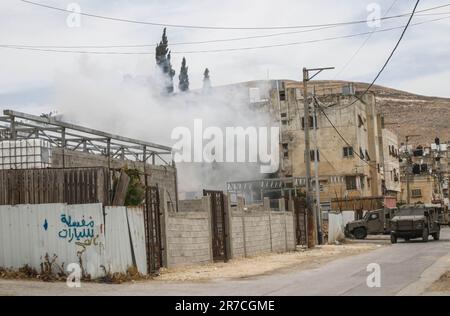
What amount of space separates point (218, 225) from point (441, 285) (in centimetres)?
1105

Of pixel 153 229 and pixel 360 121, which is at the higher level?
pixel 360 121

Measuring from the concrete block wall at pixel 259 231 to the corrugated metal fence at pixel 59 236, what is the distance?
9.51 meters

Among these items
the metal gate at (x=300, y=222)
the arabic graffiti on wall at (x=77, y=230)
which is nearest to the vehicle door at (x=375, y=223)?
the metal gate at (x=300, y=222)

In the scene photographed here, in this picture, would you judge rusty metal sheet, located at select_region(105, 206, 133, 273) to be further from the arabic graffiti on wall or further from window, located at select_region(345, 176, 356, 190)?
window, located at select_region(345, 176, 356, 190)

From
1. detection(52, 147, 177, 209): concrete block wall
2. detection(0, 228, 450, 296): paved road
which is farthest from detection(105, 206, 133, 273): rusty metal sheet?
detection(52, 147, 177, 209): concrete block wall

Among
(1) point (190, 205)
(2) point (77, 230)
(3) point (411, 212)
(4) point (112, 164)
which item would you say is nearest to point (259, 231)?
(1) point (190, 205)

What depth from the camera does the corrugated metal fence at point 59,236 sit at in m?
16.1

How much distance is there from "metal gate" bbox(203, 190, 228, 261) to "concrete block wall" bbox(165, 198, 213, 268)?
1.60 feet

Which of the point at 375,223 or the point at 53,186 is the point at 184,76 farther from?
the point at 53,186

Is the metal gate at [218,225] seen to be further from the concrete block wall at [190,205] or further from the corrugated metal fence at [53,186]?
the corrugated metal fence at [53,186]

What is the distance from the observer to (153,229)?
19078 mm

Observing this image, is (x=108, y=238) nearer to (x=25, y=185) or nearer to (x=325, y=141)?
(x=25, y=185)
